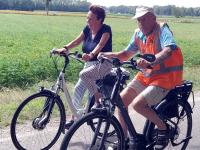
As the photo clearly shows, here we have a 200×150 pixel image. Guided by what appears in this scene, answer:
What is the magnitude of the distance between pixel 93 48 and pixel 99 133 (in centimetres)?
159

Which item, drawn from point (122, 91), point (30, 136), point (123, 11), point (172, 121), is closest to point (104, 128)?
point (122, 91)

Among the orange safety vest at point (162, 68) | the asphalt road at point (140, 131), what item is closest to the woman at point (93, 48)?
the asphalt road at point (140, 131)

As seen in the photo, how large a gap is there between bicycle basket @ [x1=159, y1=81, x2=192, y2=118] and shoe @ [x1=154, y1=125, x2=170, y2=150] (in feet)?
0.56

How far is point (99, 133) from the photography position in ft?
13.8

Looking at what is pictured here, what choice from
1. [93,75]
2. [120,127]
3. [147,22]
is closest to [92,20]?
[93,75]

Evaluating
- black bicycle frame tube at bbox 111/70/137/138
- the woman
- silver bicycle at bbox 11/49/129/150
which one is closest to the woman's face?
the woman

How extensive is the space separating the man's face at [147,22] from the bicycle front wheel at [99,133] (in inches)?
39.0

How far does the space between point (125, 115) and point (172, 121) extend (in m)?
0.73

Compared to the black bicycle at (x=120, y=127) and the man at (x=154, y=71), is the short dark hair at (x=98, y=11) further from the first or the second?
the black bicycle at (x=120, y=127)

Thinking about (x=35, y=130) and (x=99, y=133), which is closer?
(x=99, y=133)

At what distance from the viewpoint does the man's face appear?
437 cm

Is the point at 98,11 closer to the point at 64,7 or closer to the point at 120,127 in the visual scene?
the point at 120,127

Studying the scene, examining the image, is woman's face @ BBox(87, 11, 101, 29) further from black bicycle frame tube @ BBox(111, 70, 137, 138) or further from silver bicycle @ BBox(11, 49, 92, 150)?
black bicycle frame tube @ BBox(111, 70, 137, 138)

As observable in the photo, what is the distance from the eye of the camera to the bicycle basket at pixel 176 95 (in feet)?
15.5
